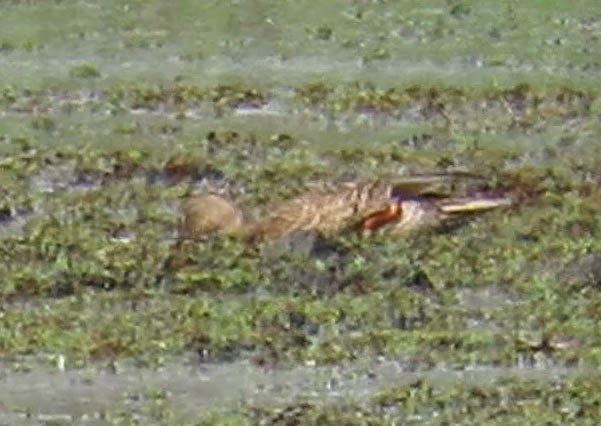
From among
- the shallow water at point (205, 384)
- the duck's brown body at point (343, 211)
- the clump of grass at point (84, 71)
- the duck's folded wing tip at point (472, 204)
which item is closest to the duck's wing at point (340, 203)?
the duck's brown body at point (343, 211)

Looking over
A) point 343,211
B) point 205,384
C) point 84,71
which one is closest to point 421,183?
point 343,211

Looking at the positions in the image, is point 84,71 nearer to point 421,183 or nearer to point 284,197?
point 284,197

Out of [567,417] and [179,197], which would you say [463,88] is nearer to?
[179,197]

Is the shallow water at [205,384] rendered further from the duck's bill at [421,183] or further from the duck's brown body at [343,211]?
the duck's bill at [421,183]

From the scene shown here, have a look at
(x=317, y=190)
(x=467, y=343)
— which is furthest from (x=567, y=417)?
(x=317, y=190)

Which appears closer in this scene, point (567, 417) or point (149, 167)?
point (567, 417)

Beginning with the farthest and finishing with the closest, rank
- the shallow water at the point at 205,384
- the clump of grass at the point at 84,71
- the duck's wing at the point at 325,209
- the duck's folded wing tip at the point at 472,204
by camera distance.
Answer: the clump of grass at the point at 84,71 → the duck's folded wing tip at the point at 472,204 → the duck's wing at the point at 325,209 → the shallow water at the point at 205,384

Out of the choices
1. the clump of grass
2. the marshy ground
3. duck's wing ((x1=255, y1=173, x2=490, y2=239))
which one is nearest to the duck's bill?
duck's wing ((x1=255, y1=173, x2=490, y2=239))
